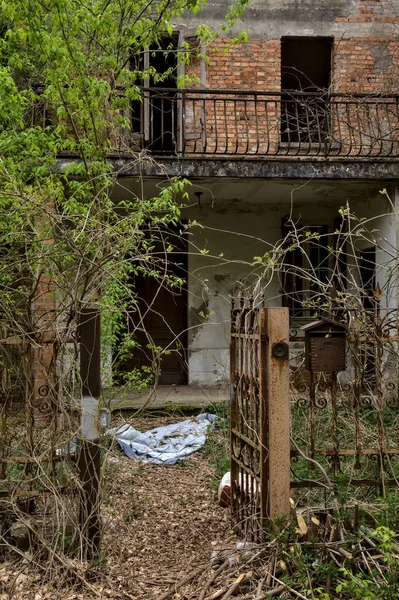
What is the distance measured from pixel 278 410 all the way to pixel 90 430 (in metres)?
1.18

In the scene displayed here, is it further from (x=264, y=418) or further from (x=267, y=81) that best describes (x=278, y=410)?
(x=267, y=81)

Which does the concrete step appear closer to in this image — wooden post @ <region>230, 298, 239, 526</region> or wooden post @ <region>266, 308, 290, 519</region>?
wooden post @ <region>230, 298, 239, 526</region>

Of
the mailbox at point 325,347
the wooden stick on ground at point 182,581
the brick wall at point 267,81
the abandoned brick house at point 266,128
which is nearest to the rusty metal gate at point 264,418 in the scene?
the mailbox at point 325,347

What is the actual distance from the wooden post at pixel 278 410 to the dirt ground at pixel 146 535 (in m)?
0.72

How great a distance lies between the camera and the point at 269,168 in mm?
8945

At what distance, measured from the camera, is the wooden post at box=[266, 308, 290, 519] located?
147 inches

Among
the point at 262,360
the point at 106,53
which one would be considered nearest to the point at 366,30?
the point at 106,53

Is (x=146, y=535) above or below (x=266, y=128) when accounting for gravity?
below

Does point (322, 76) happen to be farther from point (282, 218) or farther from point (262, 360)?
point (262, 360)

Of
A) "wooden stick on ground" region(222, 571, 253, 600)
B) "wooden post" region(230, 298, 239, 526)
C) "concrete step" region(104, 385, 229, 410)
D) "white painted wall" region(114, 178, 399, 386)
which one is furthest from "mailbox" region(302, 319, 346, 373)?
"white painted wall" region(114, 178, 399, 386)

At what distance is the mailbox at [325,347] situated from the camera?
3891mm

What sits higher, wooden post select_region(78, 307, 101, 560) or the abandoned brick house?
the abandoned brick house

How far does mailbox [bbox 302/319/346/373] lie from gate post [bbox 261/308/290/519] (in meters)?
0.23

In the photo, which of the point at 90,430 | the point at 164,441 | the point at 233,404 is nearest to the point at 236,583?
the point at 90,430
